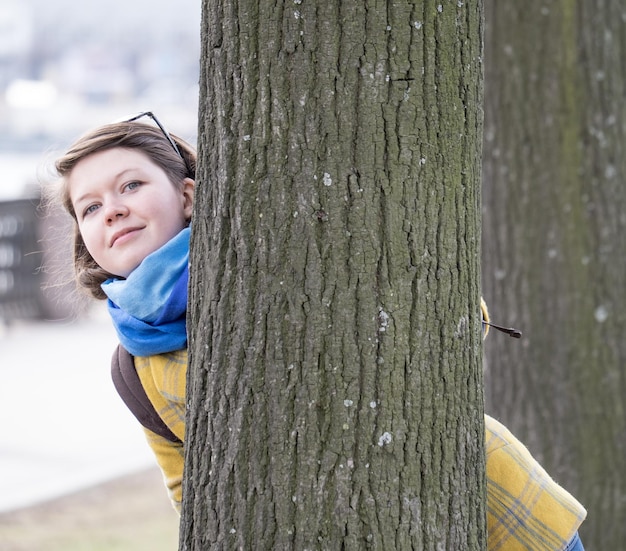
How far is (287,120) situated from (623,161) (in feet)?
8.77

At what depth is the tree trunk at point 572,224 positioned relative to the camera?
4016mm

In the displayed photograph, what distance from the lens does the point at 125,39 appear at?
110 feet

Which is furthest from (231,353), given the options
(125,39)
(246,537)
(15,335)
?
(125,39)

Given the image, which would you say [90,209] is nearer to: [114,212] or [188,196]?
[114,212]

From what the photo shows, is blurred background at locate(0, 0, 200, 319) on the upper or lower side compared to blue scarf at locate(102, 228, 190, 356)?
upper

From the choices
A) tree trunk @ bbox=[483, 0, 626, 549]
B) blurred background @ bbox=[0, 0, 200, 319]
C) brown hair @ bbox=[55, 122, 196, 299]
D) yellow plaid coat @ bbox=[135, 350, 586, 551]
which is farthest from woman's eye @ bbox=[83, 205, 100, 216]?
blurred background @ bbox=[0, 0, 200, 319]

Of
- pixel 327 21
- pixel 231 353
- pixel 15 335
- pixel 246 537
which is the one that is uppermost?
pixel 327 21

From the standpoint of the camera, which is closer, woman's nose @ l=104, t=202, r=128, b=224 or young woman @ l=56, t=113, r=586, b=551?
young woman @ l=56, t=113, r=586, b=551

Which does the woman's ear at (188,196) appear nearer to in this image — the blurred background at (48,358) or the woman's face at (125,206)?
the woman's face at (125,206)

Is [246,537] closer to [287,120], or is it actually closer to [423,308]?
[423,308]

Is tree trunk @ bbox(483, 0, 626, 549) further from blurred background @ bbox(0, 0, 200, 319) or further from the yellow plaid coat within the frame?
blurred background @ bbox(0, 0, 200, 319)

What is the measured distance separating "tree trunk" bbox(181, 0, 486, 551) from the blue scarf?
1.09 feet

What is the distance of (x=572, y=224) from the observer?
401cm

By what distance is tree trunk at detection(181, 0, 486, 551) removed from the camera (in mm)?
1753
